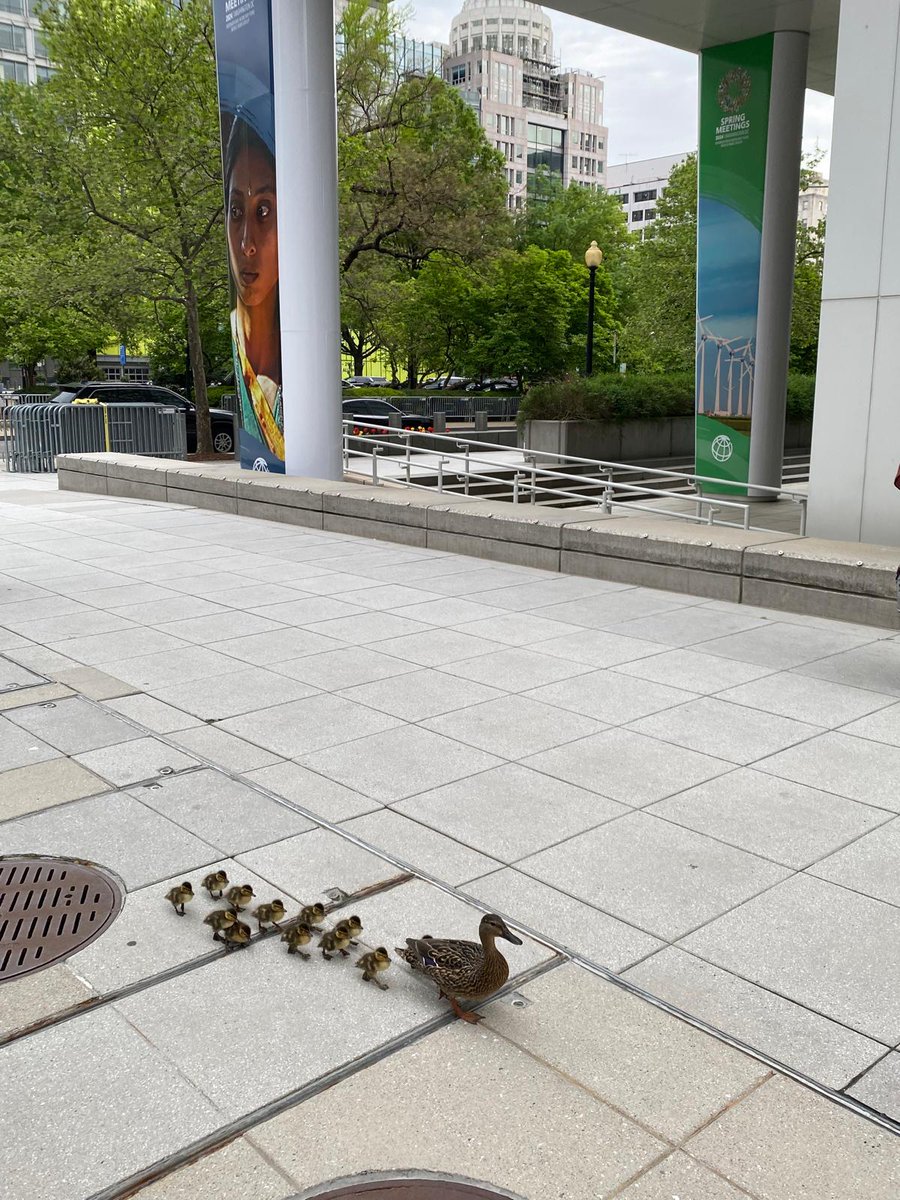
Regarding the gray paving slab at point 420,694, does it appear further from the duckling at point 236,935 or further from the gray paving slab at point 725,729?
the duckling at point 236,935

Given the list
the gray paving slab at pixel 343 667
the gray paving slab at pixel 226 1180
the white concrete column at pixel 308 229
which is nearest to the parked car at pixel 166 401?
the white concrete column at pixel 308 229

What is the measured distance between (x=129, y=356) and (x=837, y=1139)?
2756 inches

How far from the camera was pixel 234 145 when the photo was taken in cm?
1598

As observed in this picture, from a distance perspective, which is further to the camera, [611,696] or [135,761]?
[611,696]

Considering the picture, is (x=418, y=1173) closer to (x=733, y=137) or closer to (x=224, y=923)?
(x=224, y=923)

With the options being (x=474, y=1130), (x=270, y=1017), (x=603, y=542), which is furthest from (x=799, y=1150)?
(x=603, y=542)

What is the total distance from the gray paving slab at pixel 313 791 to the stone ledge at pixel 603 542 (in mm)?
5106

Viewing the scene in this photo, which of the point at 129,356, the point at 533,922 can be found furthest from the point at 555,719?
the point at 129,356

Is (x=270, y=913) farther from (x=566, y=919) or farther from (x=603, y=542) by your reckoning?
(x=603, y=542)

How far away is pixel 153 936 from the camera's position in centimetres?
396

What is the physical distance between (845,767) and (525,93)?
568 ft

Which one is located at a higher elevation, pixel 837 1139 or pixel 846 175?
pixel 846 175

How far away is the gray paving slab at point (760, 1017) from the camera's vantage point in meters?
3.26

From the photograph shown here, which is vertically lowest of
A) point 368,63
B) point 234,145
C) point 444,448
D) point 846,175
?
point 444,448
